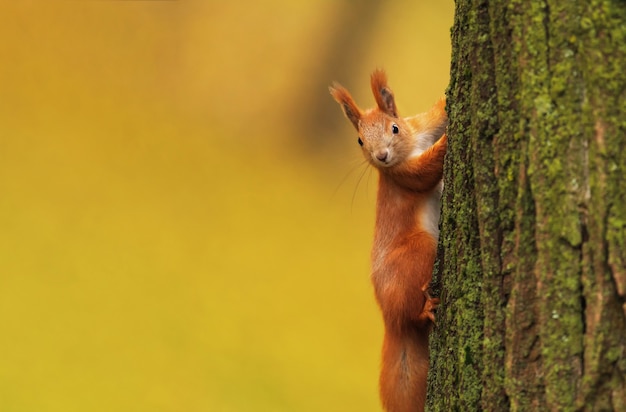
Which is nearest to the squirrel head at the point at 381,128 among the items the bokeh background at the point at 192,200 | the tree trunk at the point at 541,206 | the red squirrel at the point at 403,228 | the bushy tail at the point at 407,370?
the red squirrel at the point at 403,228

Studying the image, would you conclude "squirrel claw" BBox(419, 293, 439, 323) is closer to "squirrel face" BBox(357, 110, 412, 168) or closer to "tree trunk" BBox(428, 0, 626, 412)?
"tree trunk" BBox(428, 0, 626, 412)

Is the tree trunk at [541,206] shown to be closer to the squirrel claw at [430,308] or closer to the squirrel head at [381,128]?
the squirrel claw at [430,308]

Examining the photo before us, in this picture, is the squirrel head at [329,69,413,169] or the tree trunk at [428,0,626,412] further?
the squirrel head at [329,69,413,169]

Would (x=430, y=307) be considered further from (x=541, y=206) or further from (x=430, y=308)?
(x=541, y=206)

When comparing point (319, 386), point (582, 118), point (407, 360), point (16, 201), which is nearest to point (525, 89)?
point (582, 118)

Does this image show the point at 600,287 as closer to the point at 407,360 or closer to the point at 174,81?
the point at 407,360

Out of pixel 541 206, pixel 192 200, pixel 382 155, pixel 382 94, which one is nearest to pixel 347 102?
pixel 382 94

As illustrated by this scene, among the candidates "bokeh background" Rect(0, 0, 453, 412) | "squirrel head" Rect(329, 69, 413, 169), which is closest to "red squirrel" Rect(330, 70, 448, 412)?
"squirrel head" Rect(329, 69, 413, 169)
